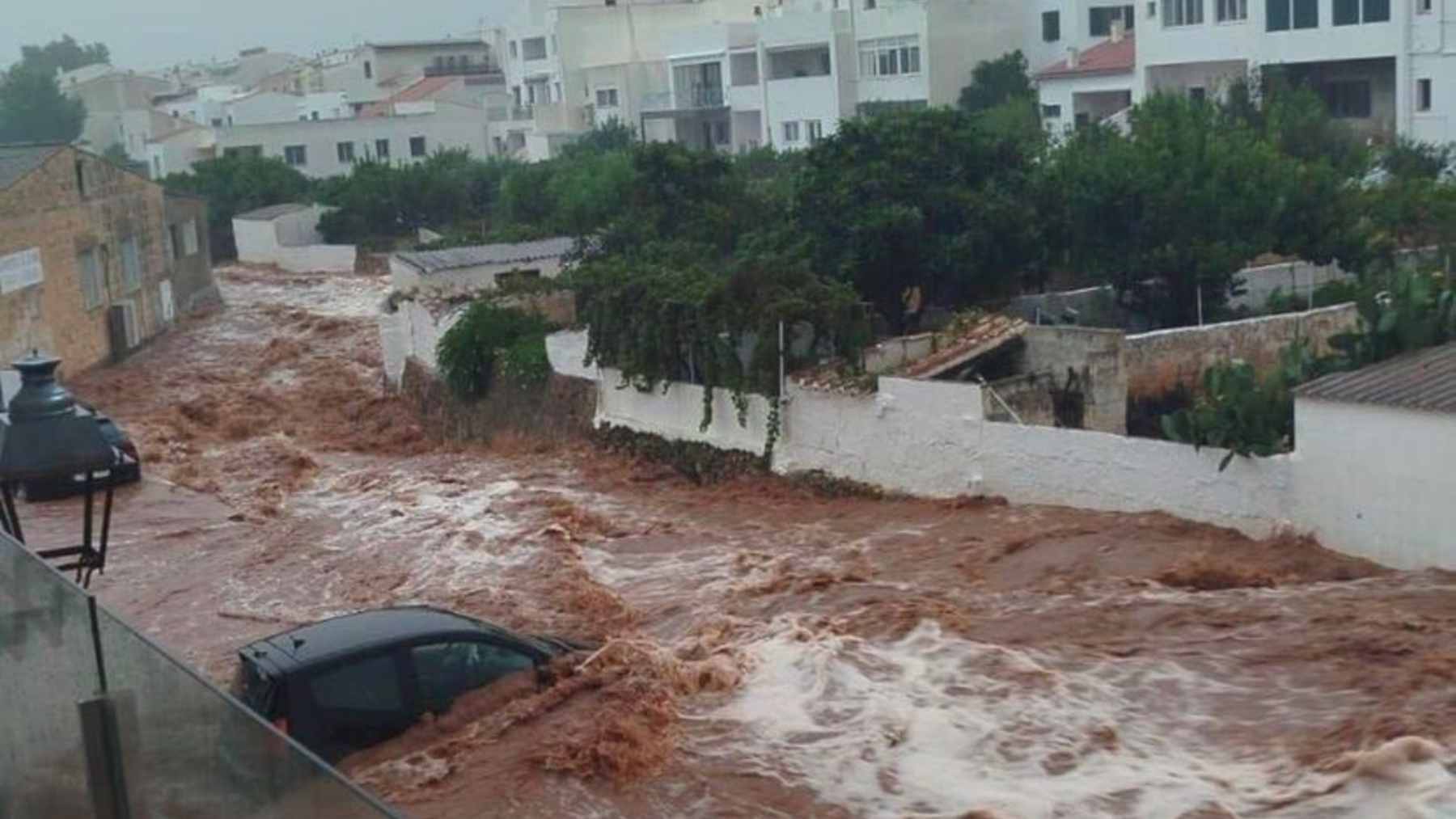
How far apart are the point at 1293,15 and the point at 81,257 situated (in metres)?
27.1

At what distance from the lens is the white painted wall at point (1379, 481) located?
1516 centimetres

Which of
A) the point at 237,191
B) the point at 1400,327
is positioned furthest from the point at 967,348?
the point at 237,191

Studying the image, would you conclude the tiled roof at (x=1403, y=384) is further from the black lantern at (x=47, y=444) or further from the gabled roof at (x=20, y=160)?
the gabled roof at (x=20, y=160)

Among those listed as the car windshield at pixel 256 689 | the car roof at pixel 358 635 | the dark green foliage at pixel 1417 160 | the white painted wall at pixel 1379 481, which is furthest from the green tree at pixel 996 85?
the car windshield at pixel 256 689

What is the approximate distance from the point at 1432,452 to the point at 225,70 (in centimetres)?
11529

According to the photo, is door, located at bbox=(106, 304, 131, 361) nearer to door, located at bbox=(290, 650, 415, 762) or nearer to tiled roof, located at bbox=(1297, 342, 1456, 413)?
tiled roof, located at bbox=(1297, 342, 1456, 413)

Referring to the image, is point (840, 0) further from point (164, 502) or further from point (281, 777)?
point (281, 777)

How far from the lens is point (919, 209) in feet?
81.9

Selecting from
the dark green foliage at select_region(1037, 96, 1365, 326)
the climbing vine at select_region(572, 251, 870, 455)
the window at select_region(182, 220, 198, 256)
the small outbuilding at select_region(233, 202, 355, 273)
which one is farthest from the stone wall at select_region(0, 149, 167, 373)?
the dark green foliage at select_region(1037, 96, 1365, 326)

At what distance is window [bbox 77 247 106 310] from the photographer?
3644 cm

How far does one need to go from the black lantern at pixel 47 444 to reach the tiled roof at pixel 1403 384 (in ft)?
38.6

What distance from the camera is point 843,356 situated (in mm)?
22141

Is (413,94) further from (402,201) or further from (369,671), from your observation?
(369,671)

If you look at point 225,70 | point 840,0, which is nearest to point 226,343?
point 840,0
